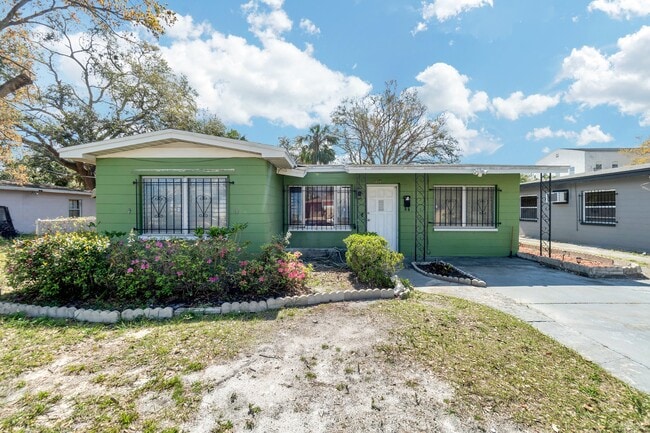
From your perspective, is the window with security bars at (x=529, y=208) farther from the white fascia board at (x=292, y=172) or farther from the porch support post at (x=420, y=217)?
the white fascia board at (x=292, y=172)

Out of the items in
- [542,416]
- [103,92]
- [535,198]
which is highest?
[103,92]

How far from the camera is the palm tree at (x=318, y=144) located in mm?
22031

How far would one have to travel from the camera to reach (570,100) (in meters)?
19.9

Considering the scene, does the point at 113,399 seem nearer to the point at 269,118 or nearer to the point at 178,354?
the point at 178,354

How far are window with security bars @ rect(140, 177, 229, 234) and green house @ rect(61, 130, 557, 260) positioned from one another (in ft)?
0.07

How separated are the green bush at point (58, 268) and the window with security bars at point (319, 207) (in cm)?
507

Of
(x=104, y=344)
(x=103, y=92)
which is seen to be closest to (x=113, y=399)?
(x=104, y=344)

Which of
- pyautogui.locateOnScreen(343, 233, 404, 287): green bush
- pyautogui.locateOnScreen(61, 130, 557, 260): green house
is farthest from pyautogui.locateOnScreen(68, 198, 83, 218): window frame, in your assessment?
pyautogui.locateOnScreen(343, 233, 404, 287): green bush

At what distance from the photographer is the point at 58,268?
4.49 m

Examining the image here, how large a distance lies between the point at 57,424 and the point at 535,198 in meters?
17.3

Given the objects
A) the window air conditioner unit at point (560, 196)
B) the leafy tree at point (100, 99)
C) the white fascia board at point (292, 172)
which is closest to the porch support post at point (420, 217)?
the white fascia board at point (292, 172)

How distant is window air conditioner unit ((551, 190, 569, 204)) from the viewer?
12812mm

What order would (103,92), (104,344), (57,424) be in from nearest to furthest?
1. (57,424)
2. (104,344)
3. (103,92)

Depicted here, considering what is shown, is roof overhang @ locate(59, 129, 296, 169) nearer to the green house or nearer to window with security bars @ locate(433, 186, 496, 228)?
the green house
